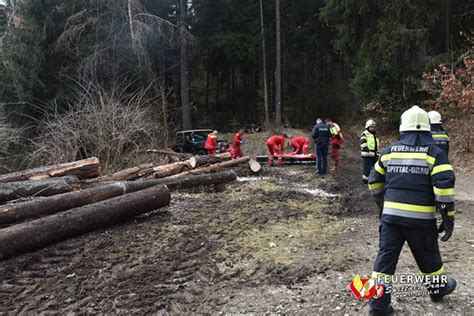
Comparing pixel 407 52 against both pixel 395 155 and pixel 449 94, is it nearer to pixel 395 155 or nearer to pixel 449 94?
pixel 449 94

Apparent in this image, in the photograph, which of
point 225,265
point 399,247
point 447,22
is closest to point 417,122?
point 399,247

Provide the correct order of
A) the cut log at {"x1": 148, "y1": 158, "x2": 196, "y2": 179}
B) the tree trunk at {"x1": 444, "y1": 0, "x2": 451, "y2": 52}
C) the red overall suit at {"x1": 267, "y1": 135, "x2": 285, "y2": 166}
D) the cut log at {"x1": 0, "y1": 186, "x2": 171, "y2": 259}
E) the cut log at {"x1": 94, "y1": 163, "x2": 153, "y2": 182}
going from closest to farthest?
the cut log at {"x1": 0, "y1": 186, "x2": 171, "y2": 259}
the cut log at {"x1": 94, "y1": 163, "x2": 153, "y2": 182}
the cut log at {"x1": 148, "y1": 158, "x2": 196, "y2": 179}
the red overall suit at {"x1": 267, "y1": 135, "x2": 285, "y2": 166}
the tree trunk at {"x1": 444, "y1": 0, "x2": 451, "y2": 52}

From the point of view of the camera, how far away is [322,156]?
1169 centimetres

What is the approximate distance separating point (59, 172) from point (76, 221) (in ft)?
9.40

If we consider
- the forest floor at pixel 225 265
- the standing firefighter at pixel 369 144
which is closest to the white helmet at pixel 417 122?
the forest floor at pixel 225 265

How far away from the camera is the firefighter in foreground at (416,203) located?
331cm

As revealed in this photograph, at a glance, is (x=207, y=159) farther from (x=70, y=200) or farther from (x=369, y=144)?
(x=70, y=200)

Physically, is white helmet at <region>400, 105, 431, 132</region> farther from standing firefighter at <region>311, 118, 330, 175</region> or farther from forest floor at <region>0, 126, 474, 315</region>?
standing firefighter at <region>311, 118, 330, 175</region>

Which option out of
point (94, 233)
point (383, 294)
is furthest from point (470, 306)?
point (94, 233)

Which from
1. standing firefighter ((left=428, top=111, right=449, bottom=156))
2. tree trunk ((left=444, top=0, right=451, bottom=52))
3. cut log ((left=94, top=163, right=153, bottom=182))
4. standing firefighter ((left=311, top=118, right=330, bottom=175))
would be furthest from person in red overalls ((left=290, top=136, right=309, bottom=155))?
tree trunk ((left=444, top=0, right=451, bottom=52))

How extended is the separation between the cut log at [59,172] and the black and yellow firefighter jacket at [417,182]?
7.11 meters

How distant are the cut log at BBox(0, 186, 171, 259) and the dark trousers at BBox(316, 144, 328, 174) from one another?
576 cm

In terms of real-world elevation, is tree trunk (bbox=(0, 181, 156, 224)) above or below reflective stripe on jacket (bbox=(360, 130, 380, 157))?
below

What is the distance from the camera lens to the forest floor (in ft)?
13.0
